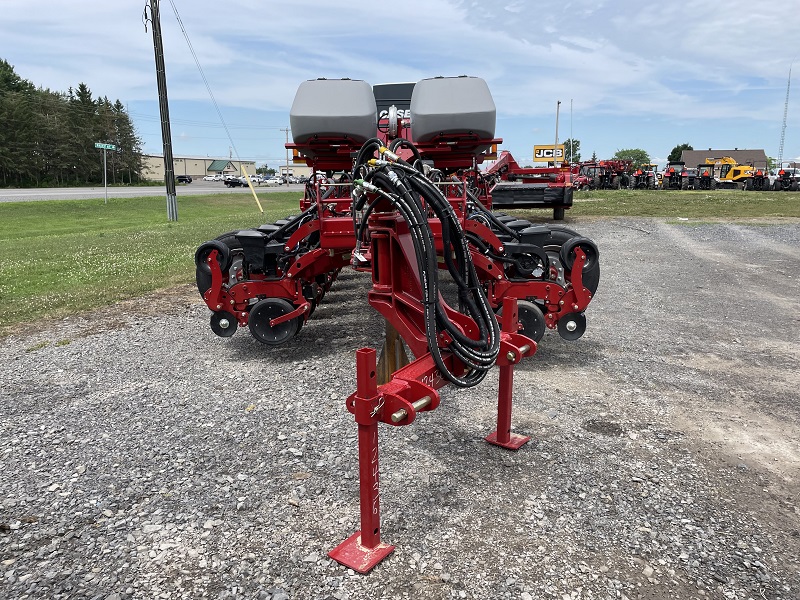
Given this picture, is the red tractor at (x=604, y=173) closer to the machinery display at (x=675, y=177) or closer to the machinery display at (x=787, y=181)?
the machinery display at (x=675, y=177)

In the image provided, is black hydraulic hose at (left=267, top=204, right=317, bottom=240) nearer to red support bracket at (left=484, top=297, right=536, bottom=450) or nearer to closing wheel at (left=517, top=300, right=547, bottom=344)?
closing wheel at (left=517, top=300, right=547, bottom=344)

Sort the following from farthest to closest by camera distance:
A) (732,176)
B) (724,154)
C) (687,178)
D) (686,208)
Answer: (724,154)
(732,176)
(687,178)
(686,208)

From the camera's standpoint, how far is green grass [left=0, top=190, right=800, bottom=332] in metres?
7.99

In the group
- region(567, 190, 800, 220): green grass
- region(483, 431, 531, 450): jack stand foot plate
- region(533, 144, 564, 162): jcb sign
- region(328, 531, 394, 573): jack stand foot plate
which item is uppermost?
region(533, 144, 564, 162): jcb sign

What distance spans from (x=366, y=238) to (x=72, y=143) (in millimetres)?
61053

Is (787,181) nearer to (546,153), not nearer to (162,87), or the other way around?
(546,153)

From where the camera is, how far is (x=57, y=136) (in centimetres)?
5362

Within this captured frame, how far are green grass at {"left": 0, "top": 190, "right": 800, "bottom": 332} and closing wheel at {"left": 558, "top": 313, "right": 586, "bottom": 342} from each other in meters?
5.63

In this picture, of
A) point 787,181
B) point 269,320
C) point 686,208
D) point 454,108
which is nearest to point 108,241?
point 269,320

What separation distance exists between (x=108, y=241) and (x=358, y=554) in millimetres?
13133

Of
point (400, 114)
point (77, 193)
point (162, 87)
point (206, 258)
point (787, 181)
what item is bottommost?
point (206, 258)

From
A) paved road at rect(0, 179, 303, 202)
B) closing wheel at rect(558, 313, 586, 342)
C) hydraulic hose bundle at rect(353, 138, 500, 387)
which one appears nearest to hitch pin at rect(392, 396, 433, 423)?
hydraulic hose bundle at rect(353, 138, 500, 387)

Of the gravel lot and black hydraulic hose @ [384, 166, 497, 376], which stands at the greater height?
black hydraulic hose @ [384, 166, 497, 376]

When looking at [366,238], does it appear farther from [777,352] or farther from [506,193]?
[506,193]
